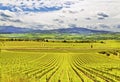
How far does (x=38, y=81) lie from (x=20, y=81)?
2947 millimetres

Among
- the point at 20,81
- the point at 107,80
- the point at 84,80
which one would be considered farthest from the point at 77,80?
the point at 20,81

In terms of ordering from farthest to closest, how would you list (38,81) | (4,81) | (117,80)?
(117,80) < (38,81) < (4,81)

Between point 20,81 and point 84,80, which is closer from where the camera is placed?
point 20,81

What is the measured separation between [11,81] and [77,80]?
25.3 feet

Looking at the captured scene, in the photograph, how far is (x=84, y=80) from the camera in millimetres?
32688

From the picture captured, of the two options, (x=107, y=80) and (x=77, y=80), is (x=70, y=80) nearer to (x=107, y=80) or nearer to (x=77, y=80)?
(x=77, y=80)

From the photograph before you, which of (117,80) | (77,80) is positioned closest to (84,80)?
(77,80)

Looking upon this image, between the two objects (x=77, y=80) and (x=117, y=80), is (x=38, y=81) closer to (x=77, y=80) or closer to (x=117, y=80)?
(x=77, y=80)

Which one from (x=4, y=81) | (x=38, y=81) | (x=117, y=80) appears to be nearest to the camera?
(x=4, y=81)

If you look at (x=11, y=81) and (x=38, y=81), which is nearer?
(x=11, y=81)

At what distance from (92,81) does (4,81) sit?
9.13 metres

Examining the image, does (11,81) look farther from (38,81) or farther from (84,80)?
(84,80)

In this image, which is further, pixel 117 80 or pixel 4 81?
pixel 117 80

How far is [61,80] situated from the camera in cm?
3244
